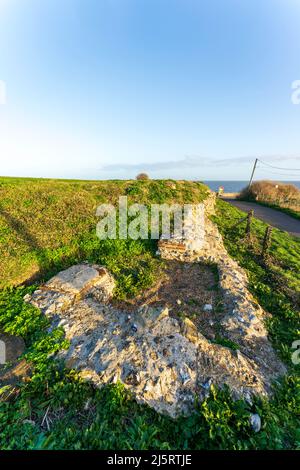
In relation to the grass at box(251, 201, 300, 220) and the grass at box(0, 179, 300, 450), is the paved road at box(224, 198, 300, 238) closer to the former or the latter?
the grass at box(251, 201, 300, 220)

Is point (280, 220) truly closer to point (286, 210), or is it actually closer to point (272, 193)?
point (286, 210)

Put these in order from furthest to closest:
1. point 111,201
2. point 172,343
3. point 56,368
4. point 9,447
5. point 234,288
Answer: point 111,201 < point 234,288 < point 172,343 < point 56,368 < point 9,447

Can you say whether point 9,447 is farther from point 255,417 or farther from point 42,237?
point 42,237

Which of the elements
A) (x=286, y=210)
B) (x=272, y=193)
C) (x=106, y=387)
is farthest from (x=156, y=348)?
(x=272, y=193)

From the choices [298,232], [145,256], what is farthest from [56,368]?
[298,232]

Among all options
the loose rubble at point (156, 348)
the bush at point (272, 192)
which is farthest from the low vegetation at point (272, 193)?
the loose rubble at point (156, 348)

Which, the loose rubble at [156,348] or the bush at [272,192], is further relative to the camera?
the bush at [272,192]

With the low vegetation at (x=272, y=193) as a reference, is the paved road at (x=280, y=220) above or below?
below

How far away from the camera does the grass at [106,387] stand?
127 inches

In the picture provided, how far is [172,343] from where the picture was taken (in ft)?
14.9

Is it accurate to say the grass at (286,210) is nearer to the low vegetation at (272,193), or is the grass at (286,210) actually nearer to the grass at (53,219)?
the low vegetation at (272,193)

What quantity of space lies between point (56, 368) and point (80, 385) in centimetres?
62

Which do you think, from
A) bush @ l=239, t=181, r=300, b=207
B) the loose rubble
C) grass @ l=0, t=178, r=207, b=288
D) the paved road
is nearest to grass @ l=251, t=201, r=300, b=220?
the paved road

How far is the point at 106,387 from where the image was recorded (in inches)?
150
